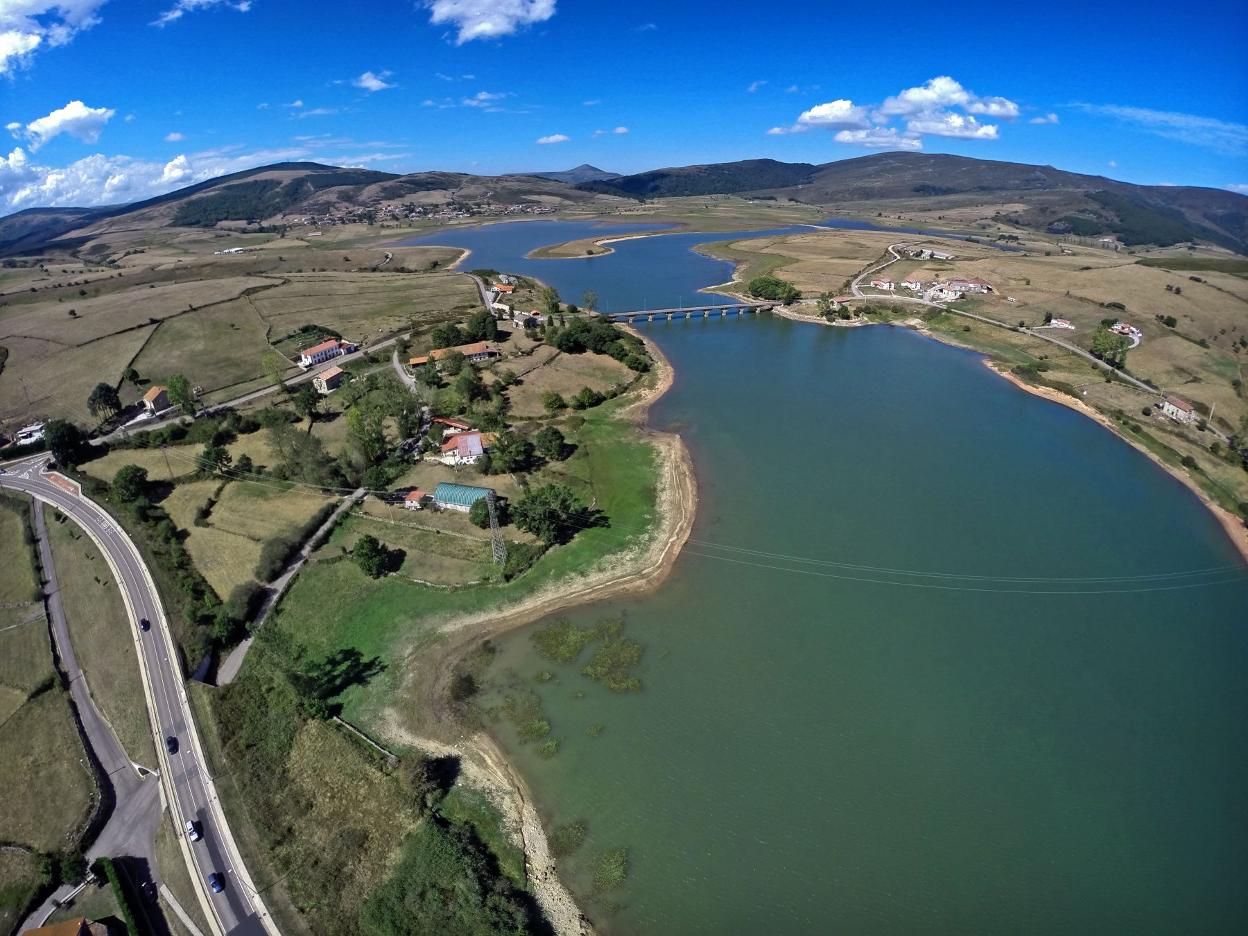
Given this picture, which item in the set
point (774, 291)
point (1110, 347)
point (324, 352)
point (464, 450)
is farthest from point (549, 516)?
point (774, 291)

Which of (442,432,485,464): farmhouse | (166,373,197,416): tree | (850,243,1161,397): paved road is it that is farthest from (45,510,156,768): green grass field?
(850,243,1161,397): paved road

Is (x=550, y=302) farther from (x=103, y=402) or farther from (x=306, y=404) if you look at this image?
(x=103, y=402)

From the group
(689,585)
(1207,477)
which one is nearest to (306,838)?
(689,585)

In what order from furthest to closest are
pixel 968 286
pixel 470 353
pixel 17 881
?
pixel 968 286, pixel 470 353, pixel 17 881

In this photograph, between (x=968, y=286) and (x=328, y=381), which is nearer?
(x=328, y=381)

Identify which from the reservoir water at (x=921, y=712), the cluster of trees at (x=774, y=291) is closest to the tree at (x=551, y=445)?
the reservoir water at (x=921, y=712)

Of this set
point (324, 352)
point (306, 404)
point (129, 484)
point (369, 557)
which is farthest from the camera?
point (324, 352)

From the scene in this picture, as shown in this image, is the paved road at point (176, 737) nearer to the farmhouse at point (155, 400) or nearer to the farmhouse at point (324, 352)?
the farmhouse at point (155, 400)
